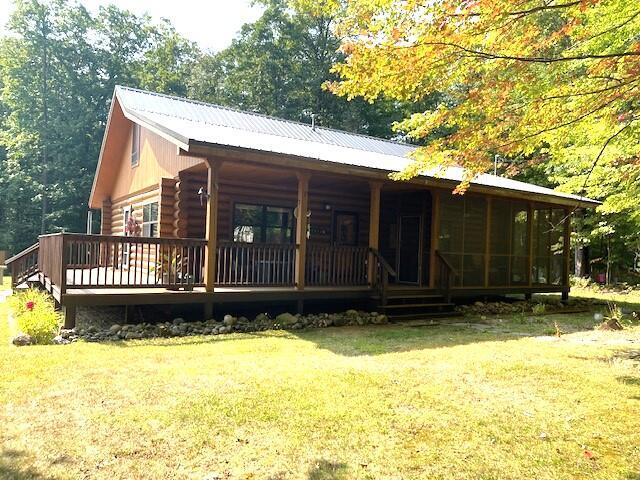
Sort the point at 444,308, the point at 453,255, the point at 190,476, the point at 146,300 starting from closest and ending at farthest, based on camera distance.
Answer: the point at 190,476 → the point at 146,300 → the point at 444,308 → the point at 453,255

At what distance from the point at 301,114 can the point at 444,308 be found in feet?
90.3

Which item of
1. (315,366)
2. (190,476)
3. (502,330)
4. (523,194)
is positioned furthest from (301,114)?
(190,476)

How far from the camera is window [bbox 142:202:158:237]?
13258 mm

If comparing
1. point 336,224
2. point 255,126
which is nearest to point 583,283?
point 336,224

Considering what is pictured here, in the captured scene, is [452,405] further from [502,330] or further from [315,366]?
[502,330]

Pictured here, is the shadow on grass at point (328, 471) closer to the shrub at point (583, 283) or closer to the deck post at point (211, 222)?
the deck post at point (211, 222)

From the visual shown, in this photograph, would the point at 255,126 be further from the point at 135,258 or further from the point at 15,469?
Answer: the point at 15,469

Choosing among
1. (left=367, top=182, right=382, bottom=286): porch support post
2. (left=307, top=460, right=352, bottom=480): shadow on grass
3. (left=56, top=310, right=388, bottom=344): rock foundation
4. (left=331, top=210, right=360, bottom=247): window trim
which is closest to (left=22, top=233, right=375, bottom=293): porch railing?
(left=367, top=182, right=382, bottom=286): porch support post

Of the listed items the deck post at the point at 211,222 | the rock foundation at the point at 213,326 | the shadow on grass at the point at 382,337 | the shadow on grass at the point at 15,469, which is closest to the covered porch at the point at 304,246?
the deck post at the point at 211,222

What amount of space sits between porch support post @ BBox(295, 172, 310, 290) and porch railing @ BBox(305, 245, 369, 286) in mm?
410

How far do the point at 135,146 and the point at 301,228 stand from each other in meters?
8.32

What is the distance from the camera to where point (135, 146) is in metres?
15.5

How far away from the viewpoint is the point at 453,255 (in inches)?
502

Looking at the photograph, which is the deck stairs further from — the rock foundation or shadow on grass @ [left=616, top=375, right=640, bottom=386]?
shadow on grass @ [left=616, top=375, right=640, bottom=386]
